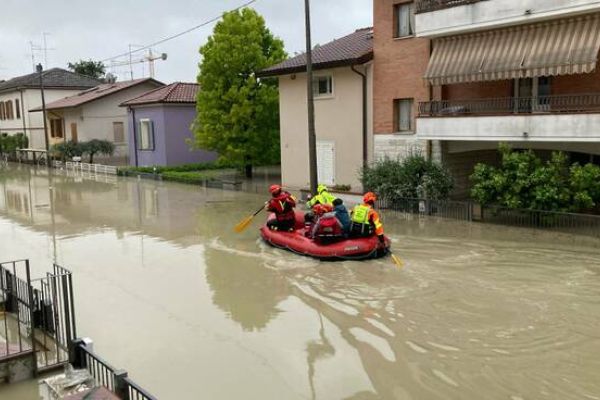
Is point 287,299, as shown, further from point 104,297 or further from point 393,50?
point 393,50

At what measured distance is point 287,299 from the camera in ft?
40.7

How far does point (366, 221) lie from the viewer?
1487 cm

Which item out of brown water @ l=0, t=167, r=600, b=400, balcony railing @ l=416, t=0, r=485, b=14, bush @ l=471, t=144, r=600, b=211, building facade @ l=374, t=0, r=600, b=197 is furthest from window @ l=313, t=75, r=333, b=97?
bush @ l=471, t=144, r=600, b=211

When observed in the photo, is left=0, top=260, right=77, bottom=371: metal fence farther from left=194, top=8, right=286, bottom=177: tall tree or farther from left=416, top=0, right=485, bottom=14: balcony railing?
left=194, top=8, right=286, bottom=177: tall tree

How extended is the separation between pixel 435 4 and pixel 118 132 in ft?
111

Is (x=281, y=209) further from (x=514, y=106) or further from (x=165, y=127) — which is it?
(x=165, y=127)

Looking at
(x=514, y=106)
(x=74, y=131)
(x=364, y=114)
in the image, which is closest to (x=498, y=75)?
(x=514, y=106)

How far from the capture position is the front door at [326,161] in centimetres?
2630

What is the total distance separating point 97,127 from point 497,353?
142 feet

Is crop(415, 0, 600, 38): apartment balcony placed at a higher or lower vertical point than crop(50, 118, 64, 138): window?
higher

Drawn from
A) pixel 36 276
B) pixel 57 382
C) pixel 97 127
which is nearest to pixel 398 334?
pixel 57 382

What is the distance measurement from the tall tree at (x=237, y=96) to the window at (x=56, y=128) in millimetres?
23616

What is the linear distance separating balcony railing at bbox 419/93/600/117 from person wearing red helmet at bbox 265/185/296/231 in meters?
6.99

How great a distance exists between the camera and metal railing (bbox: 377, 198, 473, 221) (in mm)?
19719
